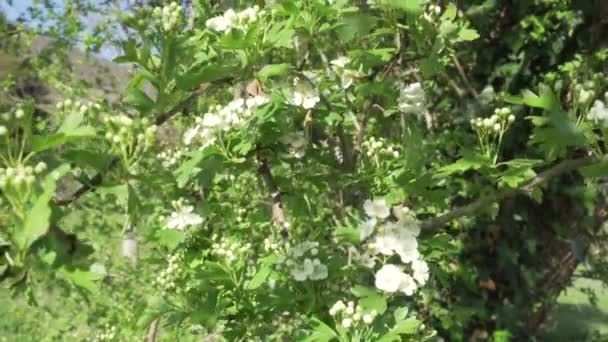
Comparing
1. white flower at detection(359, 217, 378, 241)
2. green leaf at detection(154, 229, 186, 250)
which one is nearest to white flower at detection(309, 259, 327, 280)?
white flower at detection(359, 217, 378, 241)

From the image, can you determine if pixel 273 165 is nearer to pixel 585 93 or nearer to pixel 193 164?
pixel 193 164

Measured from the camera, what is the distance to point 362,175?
6.05 feet

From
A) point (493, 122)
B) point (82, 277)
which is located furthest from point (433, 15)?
point (82, 277)

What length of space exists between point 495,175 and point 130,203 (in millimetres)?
810

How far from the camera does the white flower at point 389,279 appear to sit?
167 cm

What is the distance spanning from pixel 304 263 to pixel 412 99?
445mm

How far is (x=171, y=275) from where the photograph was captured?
211 centimetres

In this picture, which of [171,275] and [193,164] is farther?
[171,275]

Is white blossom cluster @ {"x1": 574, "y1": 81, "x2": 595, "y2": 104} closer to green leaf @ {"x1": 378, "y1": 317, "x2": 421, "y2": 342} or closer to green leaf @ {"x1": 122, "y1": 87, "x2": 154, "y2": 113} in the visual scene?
green leaf @ {"x1": 378, "y1": 317, "x2": 421, "y2": 342}

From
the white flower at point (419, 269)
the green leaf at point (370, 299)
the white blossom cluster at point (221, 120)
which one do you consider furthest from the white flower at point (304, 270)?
the white blossom cluster at point (221, 120)

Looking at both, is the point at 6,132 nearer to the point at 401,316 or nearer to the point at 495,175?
the point at 401,316

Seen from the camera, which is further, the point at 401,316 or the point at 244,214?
the point at 244,214

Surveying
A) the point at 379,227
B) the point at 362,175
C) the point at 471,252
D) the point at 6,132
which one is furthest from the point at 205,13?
the point at 471,252

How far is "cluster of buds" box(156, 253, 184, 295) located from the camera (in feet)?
6.74
